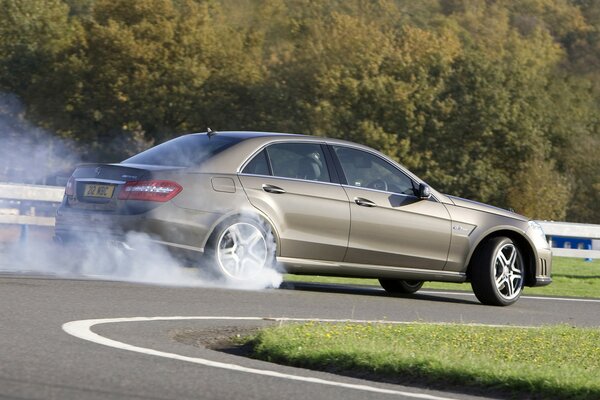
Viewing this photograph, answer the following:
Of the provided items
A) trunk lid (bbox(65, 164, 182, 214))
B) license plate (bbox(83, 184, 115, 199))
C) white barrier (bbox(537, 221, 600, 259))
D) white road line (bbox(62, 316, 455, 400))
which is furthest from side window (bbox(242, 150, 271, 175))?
white barrier (bbox(537, 221, 600, 259))

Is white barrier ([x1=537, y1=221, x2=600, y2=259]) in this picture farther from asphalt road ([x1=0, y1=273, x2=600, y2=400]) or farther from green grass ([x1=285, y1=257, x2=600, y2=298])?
asphalt road ([x1=0, y1=273, x2=600, y2=400])

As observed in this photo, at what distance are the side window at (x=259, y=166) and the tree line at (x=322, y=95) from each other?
60059mm

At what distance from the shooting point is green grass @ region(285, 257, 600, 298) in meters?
16.6

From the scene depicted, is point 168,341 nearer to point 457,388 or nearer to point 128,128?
point 457,388

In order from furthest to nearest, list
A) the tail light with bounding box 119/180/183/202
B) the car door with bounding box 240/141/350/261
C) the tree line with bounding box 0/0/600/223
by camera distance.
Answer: the tree line with bounding box 0/0/600/223
the car door with bounding box 240/141/350/261
the tail light with bounding box 119/180/183/202

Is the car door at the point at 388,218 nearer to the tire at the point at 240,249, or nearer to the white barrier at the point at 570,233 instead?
the tire at the point at 240,249

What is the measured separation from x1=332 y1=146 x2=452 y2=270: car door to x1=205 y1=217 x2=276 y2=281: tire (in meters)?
0.95

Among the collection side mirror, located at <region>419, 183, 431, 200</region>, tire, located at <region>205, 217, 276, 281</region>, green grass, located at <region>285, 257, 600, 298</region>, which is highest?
side mirror, located at <region>419, 183, 431, 200</region>

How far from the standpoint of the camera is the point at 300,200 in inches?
490

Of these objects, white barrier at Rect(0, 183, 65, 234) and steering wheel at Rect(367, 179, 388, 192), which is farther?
white barrier at Rect(0, 183, 65, 234)

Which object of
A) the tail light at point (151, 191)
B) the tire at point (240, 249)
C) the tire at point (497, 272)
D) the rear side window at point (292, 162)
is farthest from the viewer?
the tire at point (497, 272)

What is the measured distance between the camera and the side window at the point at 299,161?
1269 cm

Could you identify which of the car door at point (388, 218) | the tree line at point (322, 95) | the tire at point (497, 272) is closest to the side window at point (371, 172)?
the car door at point (388, 218)

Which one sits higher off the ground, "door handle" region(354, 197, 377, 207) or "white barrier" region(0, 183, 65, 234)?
"door handle" region(354, 197, 377, 207)
